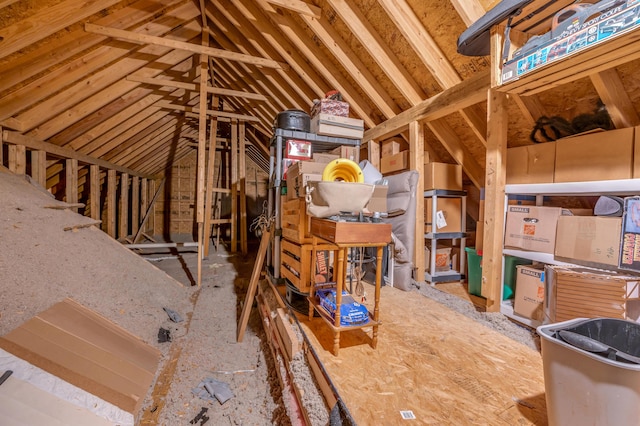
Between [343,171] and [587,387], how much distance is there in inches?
55.5

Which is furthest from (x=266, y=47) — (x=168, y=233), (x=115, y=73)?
(x=168, y=233)

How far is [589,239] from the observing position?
61.0 inches

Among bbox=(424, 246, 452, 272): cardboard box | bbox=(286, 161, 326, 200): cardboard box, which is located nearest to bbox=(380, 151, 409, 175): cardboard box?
bbox=(424, 246, 452, 272): cardboard box

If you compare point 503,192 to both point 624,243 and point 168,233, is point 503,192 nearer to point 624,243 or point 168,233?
point 624,243

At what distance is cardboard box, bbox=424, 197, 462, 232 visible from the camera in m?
2.85

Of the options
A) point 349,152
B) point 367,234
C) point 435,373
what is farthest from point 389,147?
point 435,373

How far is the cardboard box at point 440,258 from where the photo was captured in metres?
3.03

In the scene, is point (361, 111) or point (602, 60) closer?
point (602, 60)

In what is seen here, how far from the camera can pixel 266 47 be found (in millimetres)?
3695

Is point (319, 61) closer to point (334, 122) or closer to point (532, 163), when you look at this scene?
point (334, 122)

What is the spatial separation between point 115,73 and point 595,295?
4.95 m

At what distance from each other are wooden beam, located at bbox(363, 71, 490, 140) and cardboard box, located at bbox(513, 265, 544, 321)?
132 cm

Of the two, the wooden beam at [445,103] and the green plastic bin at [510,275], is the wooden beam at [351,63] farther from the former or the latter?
the green plastic bin at [510,275]

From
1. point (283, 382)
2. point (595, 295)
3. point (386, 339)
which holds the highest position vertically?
point (595, 295)
